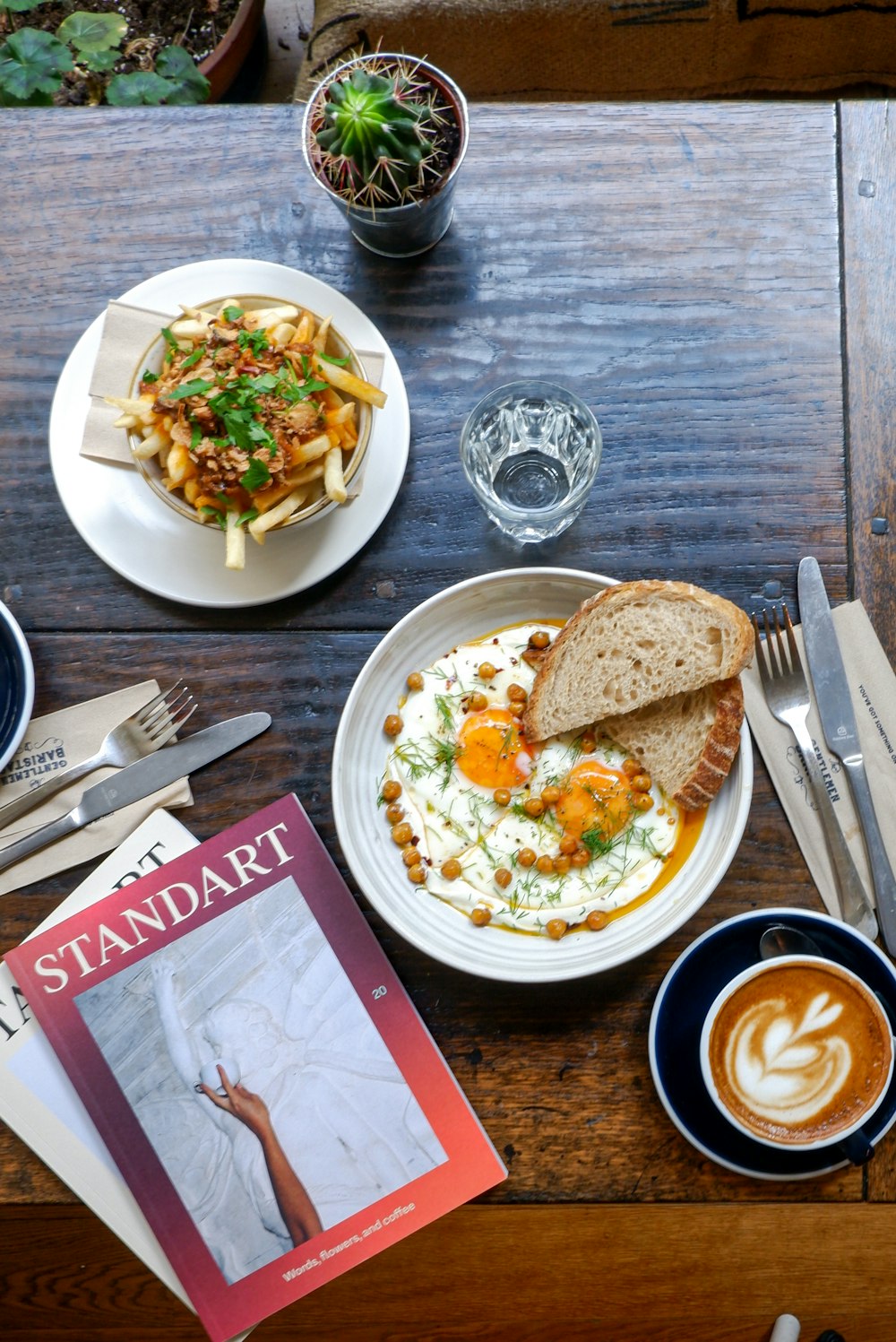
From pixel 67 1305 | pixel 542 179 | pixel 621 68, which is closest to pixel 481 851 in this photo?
pixel 67 1305

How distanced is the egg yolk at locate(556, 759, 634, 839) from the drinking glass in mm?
434

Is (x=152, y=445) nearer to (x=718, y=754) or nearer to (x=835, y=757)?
(x=718, y=754)

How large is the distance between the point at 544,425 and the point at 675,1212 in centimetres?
142


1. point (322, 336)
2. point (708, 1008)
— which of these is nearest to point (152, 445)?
point (322, 336)

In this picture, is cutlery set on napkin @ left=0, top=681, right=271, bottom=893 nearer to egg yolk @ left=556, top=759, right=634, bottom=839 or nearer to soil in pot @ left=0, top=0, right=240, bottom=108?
egg yolk @ left=556, top=759, right=634, bottom=839

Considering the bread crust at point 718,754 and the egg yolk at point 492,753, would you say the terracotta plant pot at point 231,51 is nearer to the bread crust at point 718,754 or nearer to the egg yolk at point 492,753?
the egg yolk at point 492,753

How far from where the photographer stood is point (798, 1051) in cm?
162

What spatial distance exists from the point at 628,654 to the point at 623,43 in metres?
1.53

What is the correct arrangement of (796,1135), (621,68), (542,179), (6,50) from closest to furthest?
(796,1135), (542,179), (6,50), (621,68)

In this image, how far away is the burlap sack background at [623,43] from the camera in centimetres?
223

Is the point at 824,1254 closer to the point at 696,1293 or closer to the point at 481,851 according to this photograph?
the point at 696,1293

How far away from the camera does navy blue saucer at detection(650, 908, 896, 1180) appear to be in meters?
1.67

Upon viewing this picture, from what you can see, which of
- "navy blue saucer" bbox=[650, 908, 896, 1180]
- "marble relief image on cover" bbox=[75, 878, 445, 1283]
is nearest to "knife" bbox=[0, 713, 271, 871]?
"marble relief image on cover" bbox=[75, 878, 445, 1283]

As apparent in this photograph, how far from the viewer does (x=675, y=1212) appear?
175 centimetres
